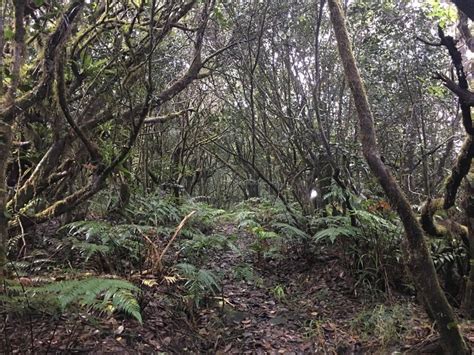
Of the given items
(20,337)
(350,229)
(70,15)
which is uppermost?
(70,15)

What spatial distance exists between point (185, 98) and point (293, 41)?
4369 millimetres

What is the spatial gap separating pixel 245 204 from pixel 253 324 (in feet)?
16.9

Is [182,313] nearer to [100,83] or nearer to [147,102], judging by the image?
[147,102]

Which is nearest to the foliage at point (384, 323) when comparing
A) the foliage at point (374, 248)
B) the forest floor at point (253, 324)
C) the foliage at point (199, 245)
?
the forest floor at point (253, 324)

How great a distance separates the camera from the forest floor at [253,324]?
363cm

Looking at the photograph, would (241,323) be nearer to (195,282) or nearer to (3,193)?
(195,282)

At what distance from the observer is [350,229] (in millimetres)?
5590

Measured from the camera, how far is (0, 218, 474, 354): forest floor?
3.63 meters

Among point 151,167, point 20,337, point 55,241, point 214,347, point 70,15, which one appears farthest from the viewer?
point 151,167

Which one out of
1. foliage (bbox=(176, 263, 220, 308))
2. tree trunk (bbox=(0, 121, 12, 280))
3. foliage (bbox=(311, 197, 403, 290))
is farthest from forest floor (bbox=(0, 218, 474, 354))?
tree trunk (bbox=(0, 121, 12, 280))

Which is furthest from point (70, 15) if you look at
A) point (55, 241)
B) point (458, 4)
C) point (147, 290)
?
point (458, 4)

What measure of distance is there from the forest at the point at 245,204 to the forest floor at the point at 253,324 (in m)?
0.02

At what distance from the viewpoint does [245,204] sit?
9.84 metres

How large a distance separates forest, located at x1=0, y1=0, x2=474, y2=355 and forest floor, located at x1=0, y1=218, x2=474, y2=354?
0.02 meters
